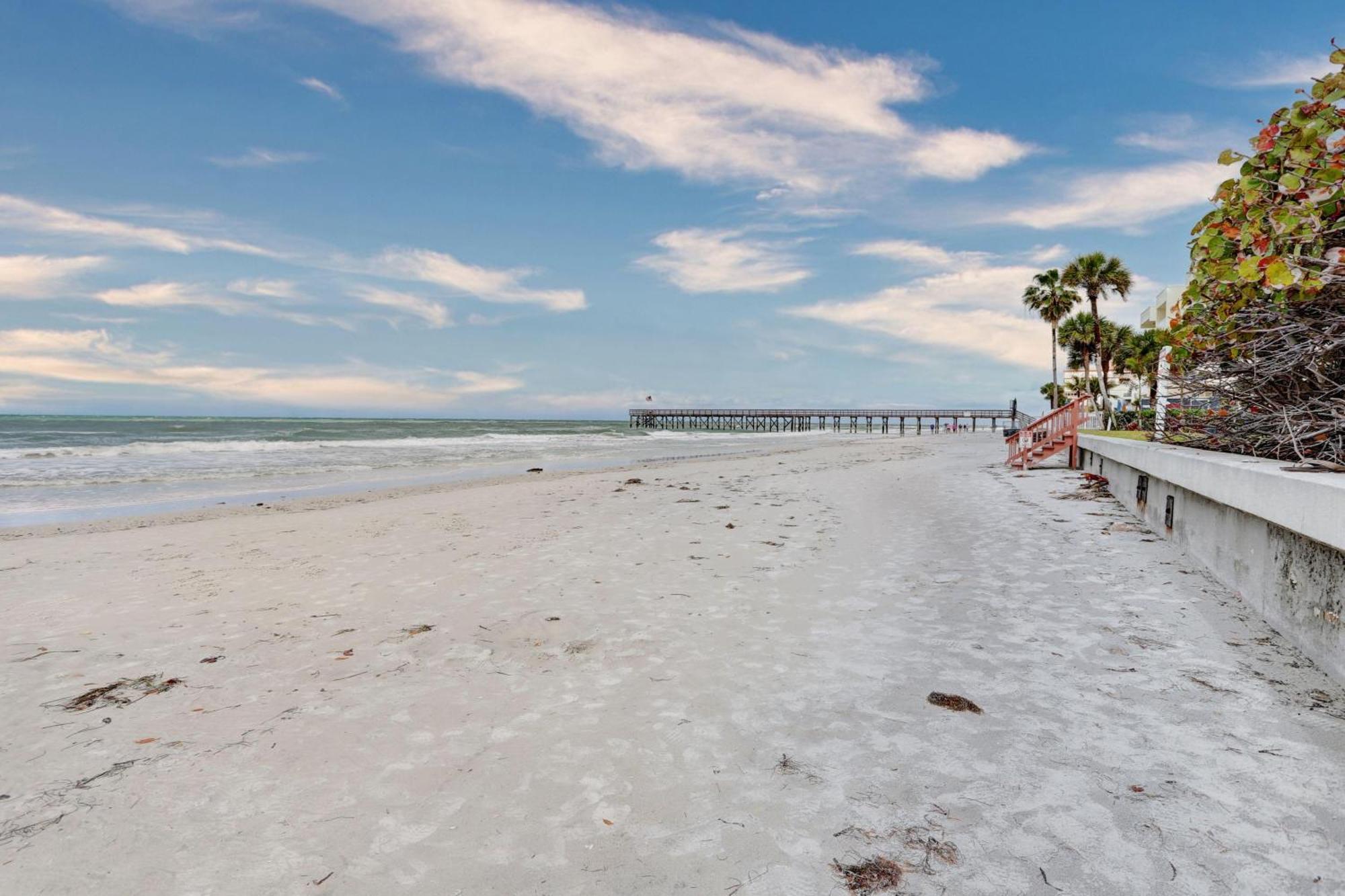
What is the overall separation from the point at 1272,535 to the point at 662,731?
441cm

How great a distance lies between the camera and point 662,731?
3242 millimetres

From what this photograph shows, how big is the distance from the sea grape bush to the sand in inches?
57.1

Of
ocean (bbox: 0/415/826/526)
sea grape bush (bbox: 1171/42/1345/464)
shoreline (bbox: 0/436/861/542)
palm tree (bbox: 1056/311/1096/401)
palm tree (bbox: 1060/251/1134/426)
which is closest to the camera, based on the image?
sea grape bush (bbox: 1171/42/1345/464)

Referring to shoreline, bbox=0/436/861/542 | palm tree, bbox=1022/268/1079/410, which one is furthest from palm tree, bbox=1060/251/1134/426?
shoreline, bbox=0/436/861/542

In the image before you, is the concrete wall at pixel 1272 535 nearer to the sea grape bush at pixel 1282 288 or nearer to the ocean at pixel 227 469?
the sea grape bush at pixel 1282 288

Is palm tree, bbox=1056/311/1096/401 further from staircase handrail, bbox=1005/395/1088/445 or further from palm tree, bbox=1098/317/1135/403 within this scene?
staircase handrail, bbox=1005/395/1088/445

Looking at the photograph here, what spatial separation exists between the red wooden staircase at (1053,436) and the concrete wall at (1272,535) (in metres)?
9.40

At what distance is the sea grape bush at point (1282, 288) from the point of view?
4223mm

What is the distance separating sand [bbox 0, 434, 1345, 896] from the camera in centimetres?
231

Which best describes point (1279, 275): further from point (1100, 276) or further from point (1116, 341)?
point (1116, 341)

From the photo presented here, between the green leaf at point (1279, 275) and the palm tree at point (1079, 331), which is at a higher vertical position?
the palm tree at point (1079, 331)

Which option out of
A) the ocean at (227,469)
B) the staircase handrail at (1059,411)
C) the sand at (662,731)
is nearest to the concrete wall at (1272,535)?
the sand at (662,731)

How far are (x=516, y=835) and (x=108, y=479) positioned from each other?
2064cm

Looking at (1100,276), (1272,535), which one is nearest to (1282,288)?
(1272,535)
